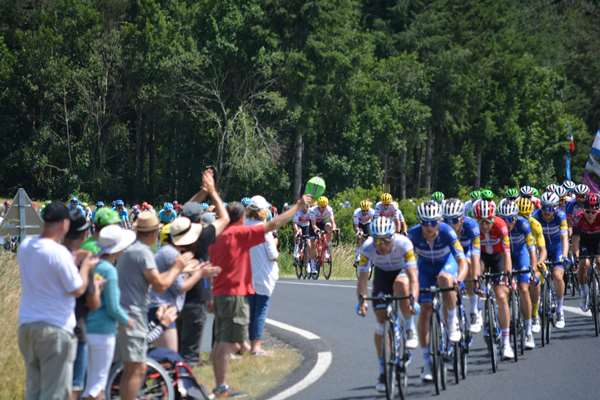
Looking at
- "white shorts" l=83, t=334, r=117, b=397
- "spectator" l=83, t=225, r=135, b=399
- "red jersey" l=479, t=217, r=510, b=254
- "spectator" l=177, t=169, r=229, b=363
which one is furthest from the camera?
"red jersey" l=479, t=217, r=510, b=254

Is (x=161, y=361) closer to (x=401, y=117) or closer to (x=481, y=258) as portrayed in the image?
(x=481, y=258)

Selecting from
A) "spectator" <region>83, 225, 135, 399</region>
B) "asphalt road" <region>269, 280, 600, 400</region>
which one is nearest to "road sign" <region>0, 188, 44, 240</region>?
"asphalt road" <region>269, 280, 600, 400</region>

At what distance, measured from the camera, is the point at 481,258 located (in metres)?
14.7

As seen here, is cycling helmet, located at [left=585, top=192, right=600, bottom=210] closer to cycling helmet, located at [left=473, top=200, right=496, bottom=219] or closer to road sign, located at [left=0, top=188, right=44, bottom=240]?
cycling helmet, located at [left=473, top=200, right=496, bottom=219]

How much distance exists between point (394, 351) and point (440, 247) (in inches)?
79.3

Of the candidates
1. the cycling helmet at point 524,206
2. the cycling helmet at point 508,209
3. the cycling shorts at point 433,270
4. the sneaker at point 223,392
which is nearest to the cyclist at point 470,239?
the cycling shorts at point 433,270

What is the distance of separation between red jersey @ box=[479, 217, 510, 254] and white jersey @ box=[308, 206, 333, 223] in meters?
13.1

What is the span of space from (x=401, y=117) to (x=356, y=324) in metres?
55.6

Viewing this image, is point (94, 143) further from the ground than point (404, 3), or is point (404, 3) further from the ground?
point (404, 3)

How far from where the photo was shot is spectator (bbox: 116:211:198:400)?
888 cm

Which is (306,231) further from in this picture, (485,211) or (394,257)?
(394,257)

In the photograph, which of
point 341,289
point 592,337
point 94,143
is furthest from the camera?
point 94,143

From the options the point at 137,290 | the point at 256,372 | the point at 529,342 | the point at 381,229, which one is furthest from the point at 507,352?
the point at 137,290

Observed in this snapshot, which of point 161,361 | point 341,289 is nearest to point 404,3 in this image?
point 341,289
